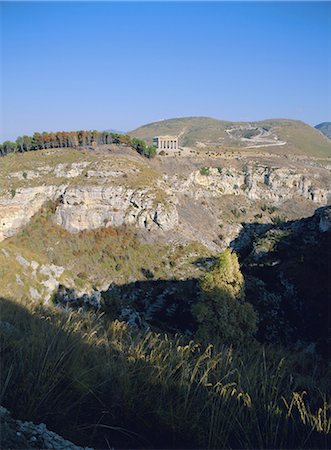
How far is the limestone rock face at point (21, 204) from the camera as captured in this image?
3928 centimetres

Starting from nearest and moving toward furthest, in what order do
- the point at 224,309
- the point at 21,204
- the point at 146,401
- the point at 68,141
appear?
the point at 146,401
the point at 224,309
the point at 21,204
the point at 68,141

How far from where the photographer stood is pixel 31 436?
8.04 feet

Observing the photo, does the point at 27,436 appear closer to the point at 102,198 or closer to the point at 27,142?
the point at 102,198

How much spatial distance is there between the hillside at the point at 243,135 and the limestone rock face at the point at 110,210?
45.1m

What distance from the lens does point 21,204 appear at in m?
41.0

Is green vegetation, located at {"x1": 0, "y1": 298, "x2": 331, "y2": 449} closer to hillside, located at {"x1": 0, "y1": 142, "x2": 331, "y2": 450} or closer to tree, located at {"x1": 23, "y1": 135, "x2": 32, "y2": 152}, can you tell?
hillside, located at {"x1": 0, "y1": 142, "x2": 331, "y2": 450}

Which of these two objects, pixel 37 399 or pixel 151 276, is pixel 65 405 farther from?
pixel 151 276

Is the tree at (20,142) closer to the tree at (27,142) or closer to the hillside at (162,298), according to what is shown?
the tree at (27,142)

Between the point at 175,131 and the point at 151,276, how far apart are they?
118m

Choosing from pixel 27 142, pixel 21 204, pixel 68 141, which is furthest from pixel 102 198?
pixel 27 142

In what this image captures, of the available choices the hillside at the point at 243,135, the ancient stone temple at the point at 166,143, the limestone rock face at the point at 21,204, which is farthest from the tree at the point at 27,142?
the hillside at the point at 243,135

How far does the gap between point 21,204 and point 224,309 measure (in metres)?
31.9

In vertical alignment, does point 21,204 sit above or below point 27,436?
below

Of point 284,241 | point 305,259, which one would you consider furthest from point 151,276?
point 305,259
